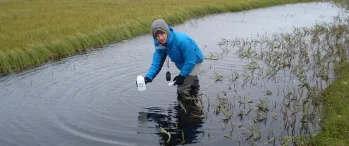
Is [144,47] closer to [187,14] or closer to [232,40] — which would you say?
[232,40]

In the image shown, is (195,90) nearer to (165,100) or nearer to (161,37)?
(165,100)

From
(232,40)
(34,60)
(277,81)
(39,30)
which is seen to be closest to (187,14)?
(232,40)

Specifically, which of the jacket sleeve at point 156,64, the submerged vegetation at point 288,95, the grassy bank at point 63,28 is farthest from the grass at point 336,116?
the grassy bank at point 63,28

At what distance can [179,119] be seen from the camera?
313 inches

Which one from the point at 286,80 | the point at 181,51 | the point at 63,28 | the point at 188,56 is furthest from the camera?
the point at 63,28

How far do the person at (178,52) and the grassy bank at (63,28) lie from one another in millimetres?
6235

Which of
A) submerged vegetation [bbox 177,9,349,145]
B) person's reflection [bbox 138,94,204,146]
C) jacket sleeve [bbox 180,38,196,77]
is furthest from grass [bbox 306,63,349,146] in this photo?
jacket sleeve [bbox 180,38,196,77]

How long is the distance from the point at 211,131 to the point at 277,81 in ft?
12.4

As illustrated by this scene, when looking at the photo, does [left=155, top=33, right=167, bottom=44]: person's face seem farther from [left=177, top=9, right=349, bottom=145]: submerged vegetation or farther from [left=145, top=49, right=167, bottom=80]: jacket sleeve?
[left=177, top=9, right=349, bottom=145]: submerged vegetation

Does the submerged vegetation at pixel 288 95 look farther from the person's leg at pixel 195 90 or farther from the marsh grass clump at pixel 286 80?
the person's leg at pixel 195 90

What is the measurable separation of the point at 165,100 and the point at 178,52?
5.34ft

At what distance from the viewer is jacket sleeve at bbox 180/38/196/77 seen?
25.3ft

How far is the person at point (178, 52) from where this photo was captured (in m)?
7.52

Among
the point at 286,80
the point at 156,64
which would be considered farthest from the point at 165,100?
the point at 286,80
